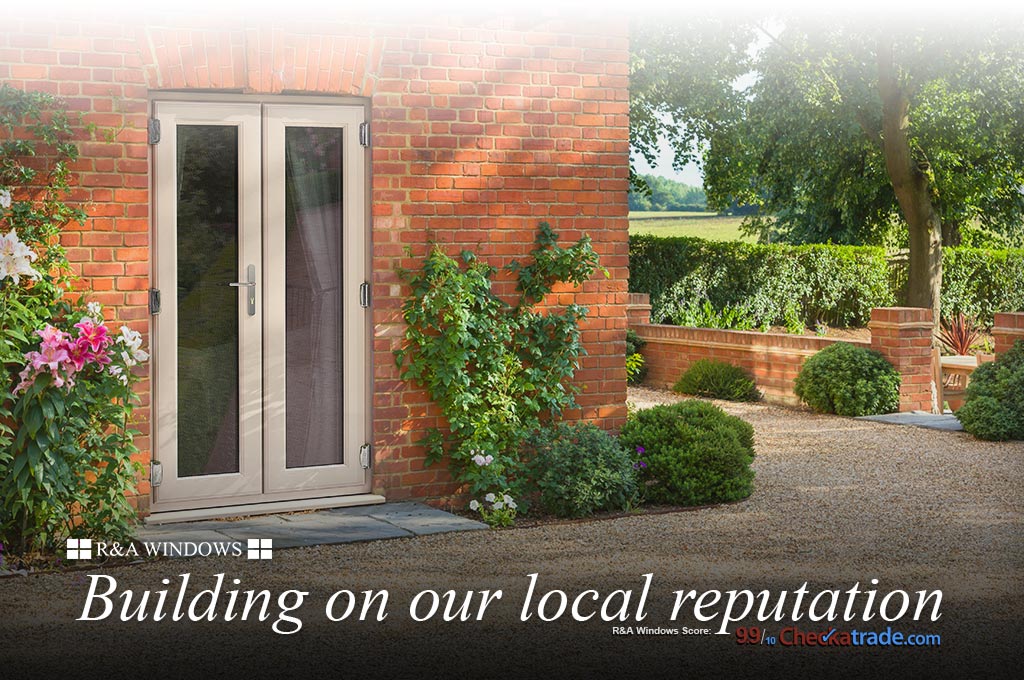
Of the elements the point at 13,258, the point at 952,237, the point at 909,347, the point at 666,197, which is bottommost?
the point at 909,347

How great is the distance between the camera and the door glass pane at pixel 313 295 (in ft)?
25.5

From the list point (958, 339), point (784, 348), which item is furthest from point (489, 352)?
point (958, 339)

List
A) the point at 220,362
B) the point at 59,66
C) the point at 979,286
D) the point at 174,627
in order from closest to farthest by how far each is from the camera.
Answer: the point at 174,627
the point at 59,66
the point at 220,362
the point at 979,286

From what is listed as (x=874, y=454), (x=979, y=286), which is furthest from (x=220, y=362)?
(x=979, y=286)

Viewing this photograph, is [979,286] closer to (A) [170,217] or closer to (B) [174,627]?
(A) [170,217]

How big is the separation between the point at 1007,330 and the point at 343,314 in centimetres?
721

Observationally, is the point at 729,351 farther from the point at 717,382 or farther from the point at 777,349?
the point at 777,349

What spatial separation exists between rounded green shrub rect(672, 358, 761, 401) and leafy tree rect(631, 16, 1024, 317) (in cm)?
576

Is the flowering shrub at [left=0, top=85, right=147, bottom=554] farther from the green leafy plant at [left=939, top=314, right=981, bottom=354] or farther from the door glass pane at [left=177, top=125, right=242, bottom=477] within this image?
the green leafy plant at [left=939, top=314, right=981, bottom=354]

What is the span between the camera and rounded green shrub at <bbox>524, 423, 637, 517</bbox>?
7863 mm

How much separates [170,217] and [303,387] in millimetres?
1291

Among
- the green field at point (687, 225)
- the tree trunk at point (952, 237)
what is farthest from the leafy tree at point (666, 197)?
the tree trunk at point (952, 237)

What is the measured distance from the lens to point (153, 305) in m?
7.38

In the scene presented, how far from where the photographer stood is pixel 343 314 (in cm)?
793
